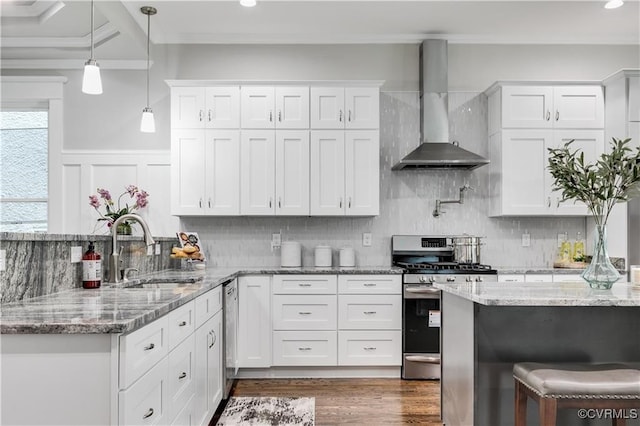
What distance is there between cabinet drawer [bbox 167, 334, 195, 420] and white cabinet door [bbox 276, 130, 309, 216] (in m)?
1.96

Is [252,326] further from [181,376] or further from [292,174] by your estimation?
[181,376]

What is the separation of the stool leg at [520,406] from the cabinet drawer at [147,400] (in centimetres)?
150

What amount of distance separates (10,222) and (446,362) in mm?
4105

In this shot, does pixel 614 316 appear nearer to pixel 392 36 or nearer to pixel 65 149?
pixel 392 36

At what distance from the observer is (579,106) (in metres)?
4.25

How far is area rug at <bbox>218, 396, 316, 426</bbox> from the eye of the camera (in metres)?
3.04

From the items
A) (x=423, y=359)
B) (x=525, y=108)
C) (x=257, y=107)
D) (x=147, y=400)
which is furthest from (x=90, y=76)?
(x=525, y=108)

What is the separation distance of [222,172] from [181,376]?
7.60ft

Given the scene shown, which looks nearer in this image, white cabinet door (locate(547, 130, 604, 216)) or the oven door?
the oven door

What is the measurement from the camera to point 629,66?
15.2 ft

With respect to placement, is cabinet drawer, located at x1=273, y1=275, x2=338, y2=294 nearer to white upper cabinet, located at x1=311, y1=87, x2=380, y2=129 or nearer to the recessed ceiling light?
white upper cabinet, located at x1=311, y1=87, x2=380, y2=129

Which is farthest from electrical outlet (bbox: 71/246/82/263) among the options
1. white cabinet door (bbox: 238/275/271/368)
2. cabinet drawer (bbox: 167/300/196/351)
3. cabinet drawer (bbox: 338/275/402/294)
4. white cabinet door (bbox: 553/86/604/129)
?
white cabinet door (bbox: 553/86/604/129)

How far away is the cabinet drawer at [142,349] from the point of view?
1520 mm

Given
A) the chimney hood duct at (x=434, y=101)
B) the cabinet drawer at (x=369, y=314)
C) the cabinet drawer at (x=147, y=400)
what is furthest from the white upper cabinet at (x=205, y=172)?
the cabinet drawer at (x=147, y=400)
